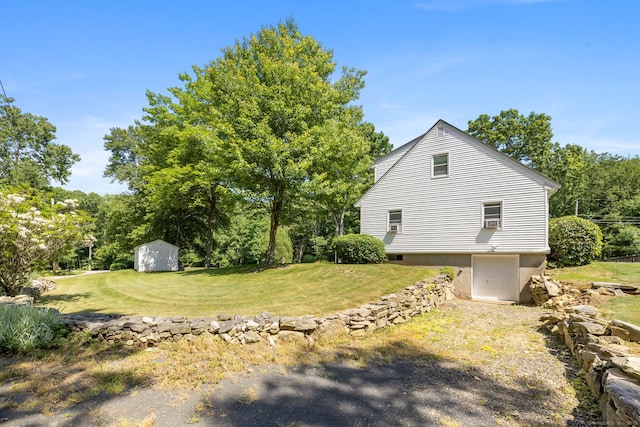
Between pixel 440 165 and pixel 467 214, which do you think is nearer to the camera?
pixel 467 214

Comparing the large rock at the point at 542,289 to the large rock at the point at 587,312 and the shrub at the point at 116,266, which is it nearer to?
the large rock at the point at 587,312

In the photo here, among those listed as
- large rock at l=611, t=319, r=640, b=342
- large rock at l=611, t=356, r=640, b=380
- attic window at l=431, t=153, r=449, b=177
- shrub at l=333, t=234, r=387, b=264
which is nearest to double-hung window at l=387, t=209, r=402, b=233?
shrub at l=333, t=234, r=387, b=264

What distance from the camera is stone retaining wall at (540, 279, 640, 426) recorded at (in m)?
3.38

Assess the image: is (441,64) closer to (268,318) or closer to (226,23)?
(226,23)

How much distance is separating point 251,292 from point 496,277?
36.5ft

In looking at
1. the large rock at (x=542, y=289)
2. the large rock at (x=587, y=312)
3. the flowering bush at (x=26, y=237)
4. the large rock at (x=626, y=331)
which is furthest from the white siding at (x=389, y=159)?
the flowering bush at (x=26, y=237)

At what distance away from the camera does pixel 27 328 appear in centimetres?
590

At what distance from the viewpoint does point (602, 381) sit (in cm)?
434

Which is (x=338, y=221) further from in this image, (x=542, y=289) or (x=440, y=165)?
(x=542, y=289)

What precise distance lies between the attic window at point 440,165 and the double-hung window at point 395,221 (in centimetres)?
273

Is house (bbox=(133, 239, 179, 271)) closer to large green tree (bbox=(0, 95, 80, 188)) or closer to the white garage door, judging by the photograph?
large green tree (bbox=(0, 95, 80, 188))

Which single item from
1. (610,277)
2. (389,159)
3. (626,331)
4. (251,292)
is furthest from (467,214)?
(251,292)

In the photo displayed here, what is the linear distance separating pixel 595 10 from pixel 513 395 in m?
10.5

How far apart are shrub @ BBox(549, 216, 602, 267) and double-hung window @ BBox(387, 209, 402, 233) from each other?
22.7 ft
